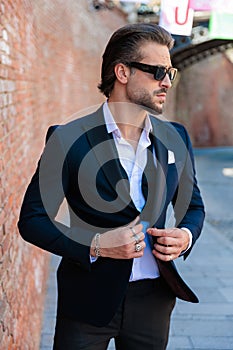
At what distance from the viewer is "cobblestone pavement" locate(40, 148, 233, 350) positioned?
12.9ft

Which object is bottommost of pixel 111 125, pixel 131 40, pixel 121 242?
pixel 121 242

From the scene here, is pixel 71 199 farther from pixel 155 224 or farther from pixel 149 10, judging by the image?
pixel 149 10

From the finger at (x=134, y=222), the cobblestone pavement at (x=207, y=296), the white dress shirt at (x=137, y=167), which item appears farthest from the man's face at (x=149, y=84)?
the cobblestone pavement at (x=207, y=296)

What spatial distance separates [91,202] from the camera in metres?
1.75

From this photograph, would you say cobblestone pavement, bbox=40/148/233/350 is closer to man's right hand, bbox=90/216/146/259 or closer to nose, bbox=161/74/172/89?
man's right hand, bbox=90/216/146/259

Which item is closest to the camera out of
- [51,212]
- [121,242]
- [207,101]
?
[121,242]

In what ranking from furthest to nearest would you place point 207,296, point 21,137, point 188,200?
point 207,296, point 21,137, point 188,200

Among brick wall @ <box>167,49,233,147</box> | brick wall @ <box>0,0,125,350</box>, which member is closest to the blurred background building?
brick wall @ <box>0,0,125,350</box>

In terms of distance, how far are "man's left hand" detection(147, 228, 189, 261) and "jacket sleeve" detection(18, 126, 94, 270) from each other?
0.22m

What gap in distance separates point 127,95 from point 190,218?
512 millimetres

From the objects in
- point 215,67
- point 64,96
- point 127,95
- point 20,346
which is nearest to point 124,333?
point 127,95

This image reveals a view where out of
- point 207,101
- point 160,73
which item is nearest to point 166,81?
point 160,73

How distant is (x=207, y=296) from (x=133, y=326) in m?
3.15

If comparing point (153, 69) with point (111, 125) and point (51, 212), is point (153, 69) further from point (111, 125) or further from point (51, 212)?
point (51, 212)
